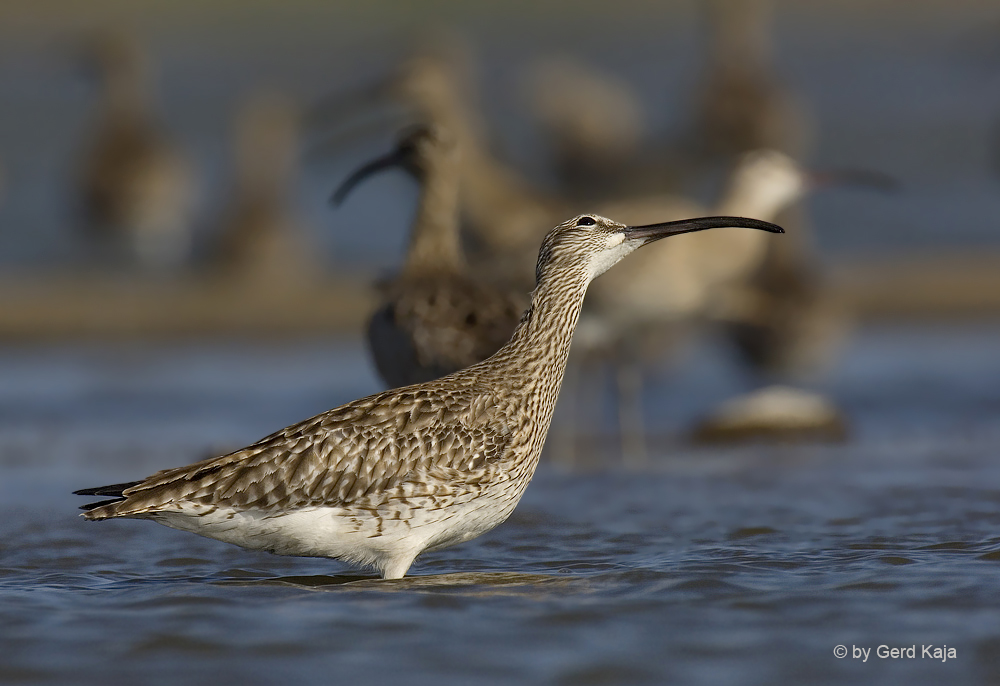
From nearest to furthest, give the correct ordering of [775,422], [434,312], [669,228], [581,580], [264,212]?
[581,580] < [669,228] < [434,312] < [775,422] < [264,212]

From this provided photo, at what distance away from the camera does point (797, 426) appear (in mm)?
10312

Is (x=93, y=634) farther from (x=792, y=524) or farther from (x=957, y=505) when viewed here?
(x=957, y=505)

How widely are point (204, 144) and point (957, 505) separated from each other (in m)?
21.0

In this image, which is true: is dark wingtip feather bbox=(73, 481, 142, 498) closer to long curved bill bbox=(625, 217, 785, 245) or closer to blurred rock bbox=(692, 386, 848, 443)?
long curved bill bbox=(625, 217, 785, 245)

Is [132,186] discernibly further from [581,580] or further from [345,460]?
[581,580]

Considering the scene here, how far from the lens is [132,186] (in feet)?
66.4

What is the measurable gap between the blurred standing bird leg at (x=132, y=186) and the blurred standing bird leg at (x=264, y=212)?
29.9 inches

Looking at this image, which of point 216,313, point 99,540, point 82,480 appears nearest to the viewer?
point 99,540

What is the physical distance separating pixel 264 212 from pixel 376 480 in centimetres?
1370

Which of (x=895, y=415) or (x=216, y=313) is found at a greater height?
(x=216, y=313)

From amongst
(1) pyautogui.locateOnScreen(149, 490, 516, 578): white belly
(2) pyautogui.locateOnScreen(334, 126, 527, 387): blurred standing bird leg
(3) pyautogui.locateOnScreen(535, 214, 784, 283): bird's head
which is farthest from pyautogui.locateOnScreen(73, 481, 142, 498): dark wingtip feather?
(2) pyautogui.locateOnScreen(334, 126, 527, 387): blurred standing bird leg

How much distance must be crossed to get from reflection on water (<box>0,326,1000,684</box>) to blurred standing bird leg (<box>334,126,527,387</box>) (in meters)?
0.84

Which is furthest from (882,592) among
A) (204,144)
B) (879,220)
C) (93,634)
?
(204,144)

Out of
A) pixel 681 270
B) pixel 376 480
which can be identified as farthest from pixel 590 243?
pixel 681 270
